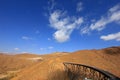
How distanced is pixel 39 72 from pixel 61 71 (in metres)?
4.97

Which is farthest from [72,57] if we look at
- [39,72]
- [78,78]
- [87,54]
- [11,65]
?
[11,65]

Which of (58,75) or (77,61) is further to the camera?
(77,61)

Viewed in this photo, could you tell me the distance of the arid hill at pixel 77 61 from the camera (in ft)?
106

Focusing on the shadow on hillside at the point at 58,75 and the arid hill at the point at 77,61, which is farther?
the arid hill at the point at 77,61

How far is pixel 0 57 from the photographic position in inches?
2805

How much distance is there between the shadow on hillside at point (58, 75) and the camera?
2942cm

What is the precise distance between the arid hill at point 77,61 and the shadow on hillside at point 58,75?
37 centimetres

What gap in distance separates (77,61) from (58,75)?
8.47 meters

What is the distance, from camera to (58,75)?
3027 centimetres

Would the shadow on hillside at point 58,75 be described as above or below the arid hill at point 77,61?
below

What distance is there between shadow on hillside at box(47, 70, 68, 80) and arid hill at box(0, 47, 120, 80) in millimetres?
365

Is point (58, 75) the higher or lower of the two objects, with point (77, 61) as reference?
lower

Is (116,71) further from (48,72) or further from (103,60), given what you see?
(48,72)

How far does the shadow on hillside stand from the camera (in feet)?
96.5
